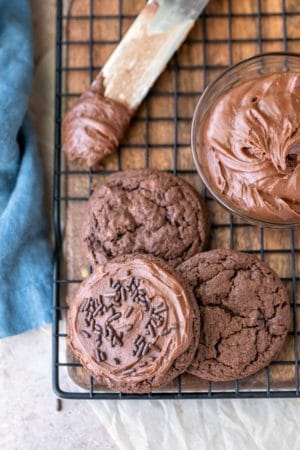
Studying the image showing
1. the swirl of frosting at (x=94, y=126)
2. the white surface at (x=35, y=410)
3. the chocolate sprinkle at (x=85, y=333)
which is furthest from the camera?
the white surface at (x=35, y=410)

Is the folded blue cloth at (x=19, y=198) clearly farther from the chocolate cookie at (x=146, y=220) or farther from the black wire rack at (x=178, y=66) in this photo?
the chocolate cookie at (x=146, y=220)

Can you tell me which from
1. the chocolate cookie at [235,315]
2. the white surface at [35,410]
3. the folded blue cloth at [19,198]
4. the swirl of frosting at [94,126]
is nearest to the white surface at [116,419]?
the white surface at [35,410]

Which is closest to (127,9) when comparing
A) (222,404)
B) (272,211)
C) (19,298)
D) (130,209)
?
(130,209)

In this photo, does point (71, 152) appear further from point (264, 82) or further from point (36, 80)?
point (264, 82)

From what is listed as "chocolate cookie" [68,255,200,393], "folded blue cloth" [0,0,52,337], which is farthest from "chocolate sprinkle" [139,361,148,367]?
"folded blue cloth" [0,0,52,337]

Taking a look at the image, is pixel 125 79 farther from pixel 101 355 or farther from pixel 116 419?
pixel 116 419

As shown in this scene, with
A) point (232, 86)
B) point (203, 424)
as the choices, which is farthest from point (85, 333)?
point (232, 86)
